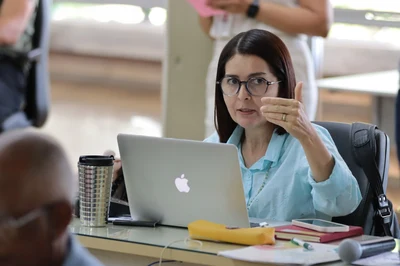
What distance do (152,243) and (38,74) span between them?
7.93ft

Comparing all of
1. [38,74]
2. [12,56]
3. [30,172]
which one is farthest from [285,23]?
[30,172]

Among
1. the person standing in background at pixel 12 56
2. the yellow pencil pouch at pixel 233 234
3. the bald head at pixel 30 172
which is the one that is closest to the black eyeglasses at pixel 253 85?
the yellow pencil pouch at pixel 233 234

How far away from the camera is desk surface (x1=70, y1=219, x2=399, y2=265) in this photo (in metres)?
2.14

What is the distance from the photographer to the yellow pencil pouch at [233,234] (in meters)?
2.20

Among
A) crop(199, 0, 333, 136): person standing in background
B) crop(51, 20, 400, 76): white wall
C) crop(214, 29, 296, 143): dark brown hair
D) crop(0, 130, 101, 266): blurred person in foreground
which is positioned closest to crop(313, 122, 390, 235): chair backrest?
crop(214, 29, 296, 143): dark brown hair

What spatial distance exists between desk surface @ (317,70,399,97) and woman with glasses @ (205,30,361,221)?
6.60ft

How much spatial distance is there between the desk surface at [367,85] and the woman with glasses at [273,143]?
201 cm

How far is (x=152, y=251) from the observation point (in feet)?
7.26

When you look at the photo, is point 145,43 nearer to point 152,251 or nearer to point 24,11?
point 24,11

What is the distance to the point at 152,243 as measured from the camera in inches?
87.7

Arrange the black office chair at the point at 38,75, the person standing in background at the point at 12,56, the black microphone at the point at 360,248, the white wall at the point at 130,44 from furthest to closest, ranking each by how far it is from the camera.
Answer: the white wall at the point at 130,44 < the black office chair at the point at 38,75 < the person standing in background at the point at 12,56 < the black microphone at the point at 360,248

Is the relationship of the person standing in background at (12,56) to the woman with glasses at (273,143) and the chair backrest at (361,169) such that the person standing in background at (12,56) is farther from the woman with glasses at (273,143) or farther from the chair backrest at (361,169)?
the chair backrest at (361,169)

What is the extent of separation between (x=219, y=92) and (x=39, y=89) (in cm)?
190

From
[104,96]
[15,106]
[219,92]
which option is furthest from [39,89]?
[104,96]
